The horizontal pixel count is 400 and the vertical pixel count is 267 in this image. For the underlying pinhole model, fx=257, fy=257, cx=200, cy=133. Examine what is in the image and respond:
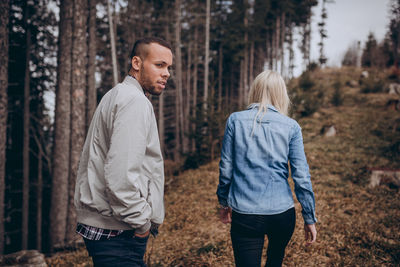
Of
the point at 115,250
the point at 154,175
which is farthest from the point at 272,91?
the point at 115,250

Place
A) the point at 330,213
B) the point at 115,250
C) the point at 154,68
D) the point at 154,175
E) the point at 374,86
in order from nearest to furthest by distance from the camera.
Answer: the point at 115,250, the point at 154,175, the point at 154,68, the point at 330,213, the point at 374,86

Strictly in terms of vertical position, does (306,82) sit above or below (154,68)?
above

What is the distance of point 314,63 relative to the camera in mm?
29797

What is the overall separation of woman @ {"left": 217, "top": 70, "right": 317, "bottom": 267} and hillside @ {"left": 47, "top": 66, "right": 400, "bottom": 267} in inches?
89.1

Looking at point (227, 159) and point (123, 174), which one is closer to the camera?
point (123, 174)

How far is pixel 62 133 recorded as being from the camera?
726 centimetres

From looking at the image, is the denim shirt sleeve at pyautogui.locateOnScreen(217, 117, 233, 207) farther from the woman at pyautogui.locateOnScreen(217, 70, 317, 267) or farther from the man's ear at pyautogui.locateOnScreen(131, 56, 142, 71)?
the man's ear at pyautogui.locateOnScreen(131, 56, 142, 71)

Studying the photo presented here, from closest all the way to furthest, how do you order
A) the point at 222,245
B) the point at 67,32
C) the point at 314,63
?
the point at 222,245, the point at 67,32, the point at 314,63

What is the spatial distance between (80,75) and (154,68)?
19.6 ft

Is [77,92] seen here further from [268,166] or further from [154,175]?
[268,166]

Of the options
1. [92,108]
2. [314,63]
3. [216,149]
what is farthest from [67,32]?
[314,63]

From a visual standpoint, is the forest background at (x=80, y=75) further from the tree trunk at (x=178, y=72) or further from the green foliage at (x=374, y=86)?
the green foliage at (x=374, y=86)

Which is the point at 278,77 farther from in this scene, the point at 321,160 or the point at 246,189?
the point at 321,160

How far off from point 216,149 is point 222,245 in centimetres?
781
